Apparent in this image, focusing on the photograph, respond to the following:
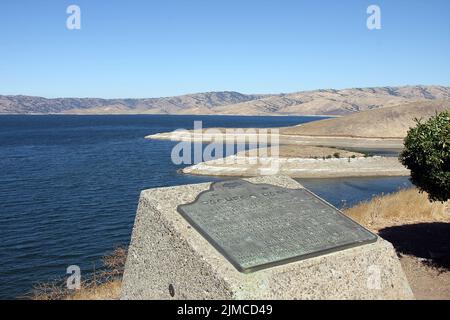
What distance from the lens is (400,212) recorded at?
1504 centimetres

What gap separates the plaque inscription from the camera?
21.1 ft

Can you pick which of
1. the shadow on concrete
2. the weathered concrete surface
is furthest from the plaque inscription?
the shadow on concrete

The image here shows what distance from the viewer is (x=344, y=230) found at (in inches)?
284

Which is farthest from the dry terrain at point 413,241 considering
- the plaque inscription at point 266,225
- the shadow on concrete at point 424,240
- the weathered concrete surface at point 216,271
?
the plaque inscription at point 266,225

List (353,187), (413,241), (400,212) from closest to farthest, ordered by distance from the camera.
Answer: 1. (413,241)
2. (400,212)
3. (353,187)

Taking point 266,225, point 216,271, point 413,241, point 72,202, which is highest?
point 266,225

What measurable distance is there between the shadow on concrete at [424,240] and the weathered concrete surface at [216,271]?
4123 mm

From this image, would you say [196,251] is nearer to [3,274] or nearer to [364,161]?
[3,274]

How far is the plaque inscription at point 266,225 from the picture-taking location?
6441 millimetres

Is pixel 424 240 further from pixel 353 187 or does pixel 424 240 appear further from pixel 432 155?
pixel 353 187

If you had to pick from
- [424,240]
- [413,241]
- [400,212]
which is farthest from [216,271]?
[400,212]

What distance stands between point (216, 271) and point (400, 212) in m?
11.0

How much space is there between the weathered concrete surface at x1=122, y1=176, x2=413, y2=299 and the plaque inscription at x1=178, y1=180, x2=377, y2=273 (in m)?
0.15

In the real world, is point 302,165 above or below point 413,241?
below
